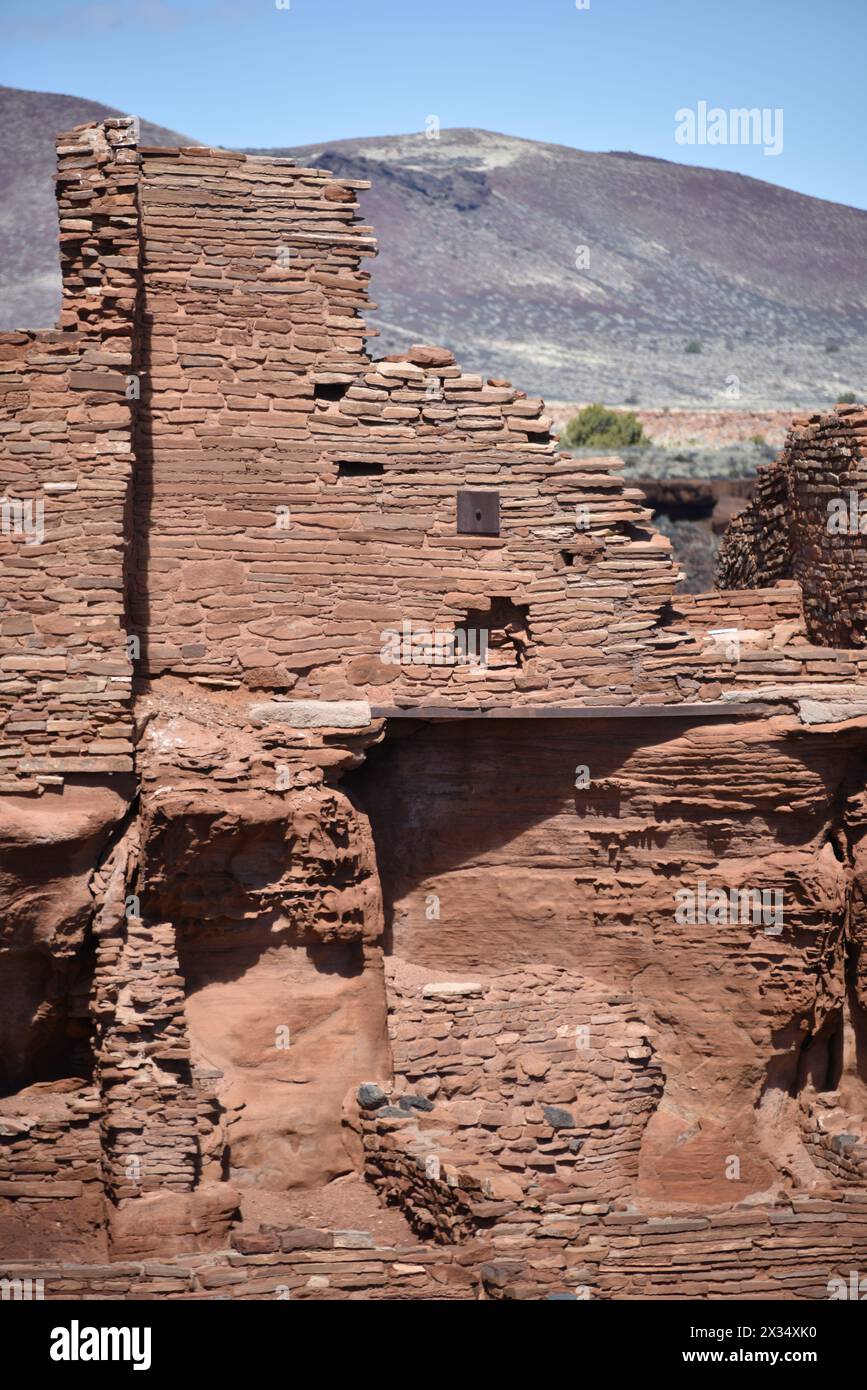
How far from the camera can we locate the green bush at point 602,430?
60781 millimetres

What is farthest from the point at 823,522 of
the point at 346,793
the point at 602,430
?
the point at 602,430

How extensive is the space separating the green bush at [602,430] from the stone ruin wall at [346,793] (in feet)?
139

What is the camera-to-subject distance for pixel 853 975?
60.0 feet

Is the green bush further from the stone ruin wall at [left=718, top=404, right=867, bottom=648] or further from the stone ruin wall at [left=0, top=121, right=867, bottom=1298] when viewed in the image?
the stone ruin wall at [left=0, top=121, right=867, bottom=1298]

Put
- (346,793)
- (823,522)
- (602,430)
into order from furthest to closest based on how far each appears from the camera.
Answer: (602,430)
(823,522)
(346,793)

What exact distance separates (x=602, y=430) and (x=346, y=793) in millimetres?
45768

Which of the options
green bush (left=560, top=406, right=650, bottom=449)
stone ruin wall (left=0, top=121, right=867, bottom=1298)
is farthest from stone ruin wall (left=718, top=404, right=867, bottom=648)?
green bush (left=560, top=406, right=650, bottom=449)

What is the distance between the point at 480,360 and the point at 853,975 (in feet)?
193

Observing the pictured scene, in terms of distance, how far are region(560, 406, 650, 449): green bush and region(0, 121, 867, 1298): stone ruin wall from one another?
139 ft

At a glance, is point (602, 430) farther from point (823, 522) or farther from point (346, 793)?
point (346, 793)

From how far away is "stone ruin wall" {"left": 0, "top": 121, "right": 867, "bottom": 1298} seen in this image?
1633cm

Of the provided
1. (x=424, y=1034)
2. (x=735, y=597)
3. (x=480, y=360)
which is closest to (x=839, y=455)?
(x=735, y=597)

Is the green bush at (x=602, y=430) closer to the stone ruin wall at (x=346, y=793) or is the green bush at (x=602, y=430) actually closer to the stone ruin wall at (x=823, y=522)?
the stone ruin wall at (x=823, y=522)

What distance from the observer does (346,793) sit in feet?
57.6
